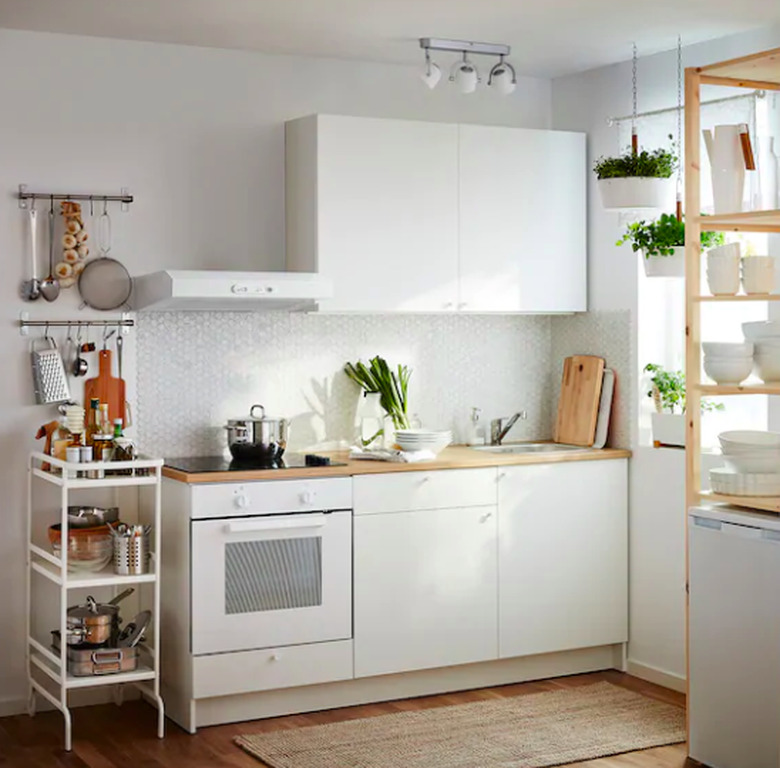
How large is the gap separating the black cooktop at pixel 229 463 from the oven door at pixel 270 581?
0.19 metres

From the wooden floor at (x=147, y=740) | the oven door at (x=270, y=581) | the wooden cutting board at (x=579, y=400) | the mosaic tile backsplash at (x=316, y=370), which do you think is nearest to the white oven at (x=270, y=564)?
the oven door at (x=270, y=581)

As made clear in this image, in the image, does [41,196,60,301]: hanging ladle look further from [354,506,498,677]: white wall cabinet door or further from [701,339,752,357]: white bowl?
[701,339,752,357]: white bowl

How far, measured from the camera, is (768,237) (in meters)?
4.73

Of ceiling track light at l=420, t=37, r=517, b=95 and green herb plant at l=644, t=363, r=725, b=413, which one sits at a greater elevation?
ceiling track light at l=420, t=37, r=517, b=95

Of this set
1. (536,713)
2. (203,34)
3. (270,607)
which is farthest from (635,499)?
(203,34)

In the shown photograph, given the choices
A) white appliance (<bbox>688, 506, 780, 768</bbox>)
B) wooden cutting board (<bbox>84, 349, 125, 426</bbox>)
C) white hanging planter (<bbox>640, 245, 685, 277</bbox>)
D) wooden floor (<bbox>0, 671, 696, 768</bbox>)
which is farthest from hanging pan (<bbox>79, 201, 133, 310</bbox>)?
white appliance (<bbox>688, 506, 780, 768</bbox>)

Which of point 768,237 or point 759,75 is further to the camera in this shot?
point 768,237

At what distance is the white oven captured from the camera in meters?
4.52

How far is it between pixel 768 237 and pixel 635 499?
1.24 meters

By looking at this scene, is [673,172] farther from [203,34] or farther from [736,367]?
[203,34]

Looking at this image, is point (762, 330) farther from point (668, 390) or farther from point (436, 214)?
point (436, 214)

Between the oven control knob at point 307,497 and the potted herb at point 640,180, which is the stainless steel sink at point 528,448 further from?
the potted herb at point 640,180

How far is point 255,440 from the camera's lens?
4828mm

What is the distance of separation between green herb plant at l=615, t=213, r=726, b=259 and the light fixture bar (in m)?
0.86
